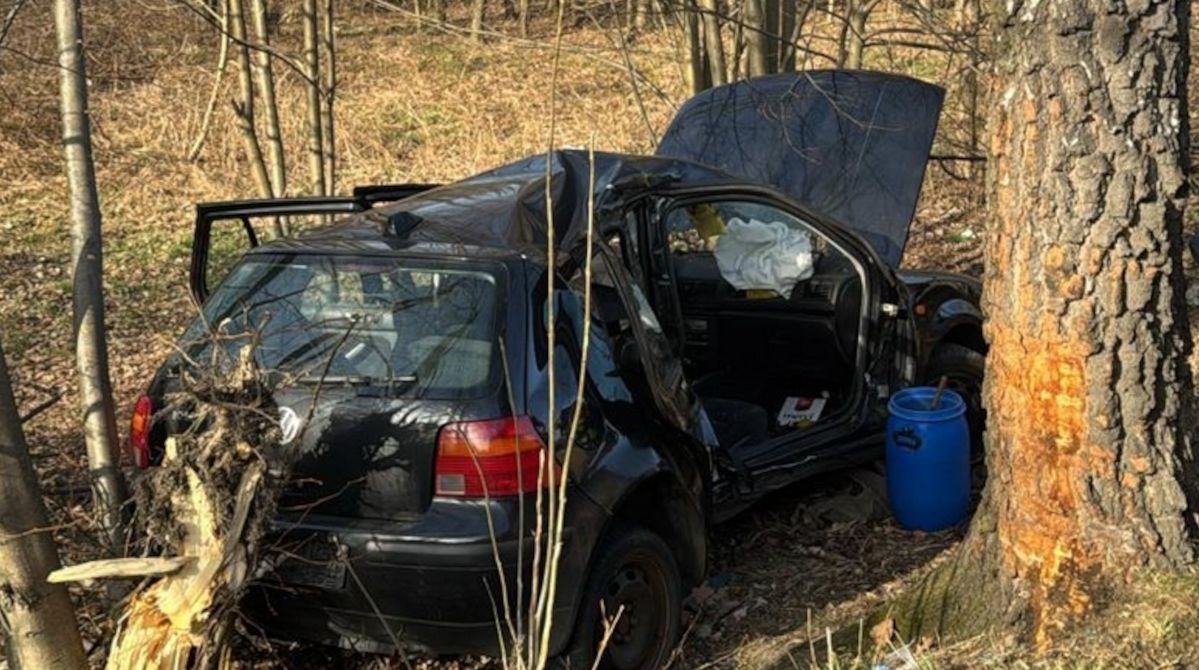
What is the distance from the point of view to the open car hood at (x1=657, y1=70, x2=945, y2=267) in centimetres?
635

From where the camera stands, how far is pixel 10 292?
10.9m

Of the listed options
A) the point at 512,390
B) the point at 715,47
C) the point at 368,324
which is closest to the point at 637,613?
the point at 512,390

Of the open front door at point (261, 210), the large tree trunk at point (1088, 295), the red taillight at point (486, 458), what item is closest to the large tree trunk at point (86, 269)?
the open front door at point (261, 210)

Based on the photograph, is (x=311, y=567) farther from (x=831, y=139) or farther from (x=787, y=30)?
(x=787, y=30)

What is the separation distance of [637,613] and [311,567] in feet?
3.79

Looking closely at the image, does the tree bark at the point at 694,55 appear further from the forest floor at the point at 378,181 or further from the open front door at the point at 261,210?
the open front door at the point at 261,210

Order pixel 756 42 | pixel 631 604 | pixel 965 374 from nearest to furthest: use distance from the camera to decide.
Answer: pixel 631 604 → pixel 965 374 → pixel 756 42

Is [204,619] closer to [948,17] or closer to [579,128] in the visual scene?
[948,17]

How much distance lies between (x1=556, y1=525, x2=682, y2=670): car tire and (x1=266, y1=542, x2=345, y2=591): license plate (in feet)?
2.51

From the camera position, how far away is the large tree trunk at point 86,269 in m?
4.12

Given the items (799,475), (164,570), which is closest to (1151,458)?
(799,475)

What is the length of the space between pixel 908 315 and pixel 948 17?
9.81 metres

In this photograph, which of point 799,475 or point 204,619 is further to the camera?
point 799,475

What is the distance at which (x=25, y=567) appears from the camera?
3.46 meters
